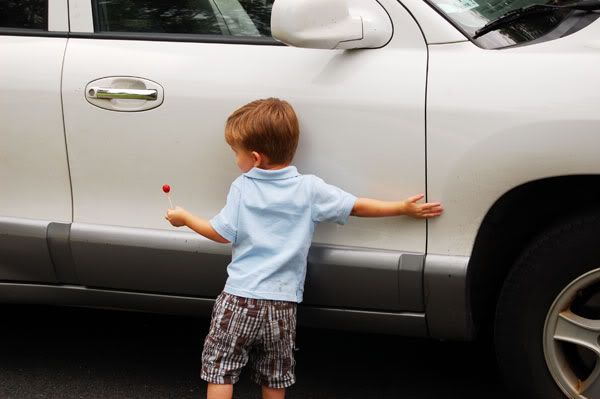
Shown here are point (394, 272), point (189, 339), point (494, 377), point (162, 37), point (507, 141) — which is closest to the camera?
point (507, 141)

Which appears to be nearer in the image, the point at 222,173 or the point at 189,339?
the point at 222,173

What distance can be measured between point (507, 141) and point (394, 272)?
0.53 meters

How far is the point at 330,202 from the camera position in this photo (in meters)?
3.06

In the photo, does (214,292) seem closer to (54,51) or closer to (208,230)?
(208,230)

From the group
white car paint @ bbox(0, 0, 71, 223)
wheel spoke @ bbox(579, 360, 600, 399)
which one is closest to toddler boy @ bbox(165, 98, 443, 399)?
white car paint @ bbox(0, 0, 71, 223)

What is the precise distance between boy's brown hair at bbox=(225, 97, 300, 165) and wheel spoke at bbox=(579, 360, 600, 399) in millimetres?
1122

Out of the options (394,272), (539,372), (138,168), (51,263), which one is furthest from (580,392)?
(51,263)

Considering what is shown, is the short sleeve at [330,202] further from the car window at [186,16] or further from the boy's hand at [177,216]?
the car window at [186,16]

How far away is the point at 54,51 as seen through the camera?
11.0 feet

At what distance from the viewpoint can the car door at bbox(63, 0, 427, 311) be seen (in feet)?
10.0

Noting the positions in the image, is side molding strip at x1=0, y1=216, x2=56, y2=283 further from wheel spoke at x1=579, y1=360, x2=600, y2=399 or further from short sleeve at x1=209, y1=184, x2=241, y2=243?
wheel spoke at x1=579, y1=360, x2=600, y2=399

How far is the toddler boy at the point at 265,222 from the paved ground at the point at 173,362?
1.89 feet

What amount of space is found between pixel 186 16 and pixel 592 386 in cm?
172

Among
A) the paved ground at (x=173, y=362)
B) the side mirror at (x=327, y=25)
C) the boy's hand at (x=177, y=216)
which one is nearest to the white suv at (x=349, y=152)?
the side mirror at (x=327, y=25)
